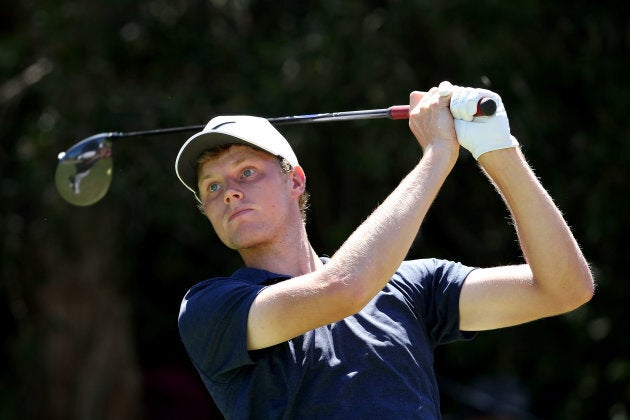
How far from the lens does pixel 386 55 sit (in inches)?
243

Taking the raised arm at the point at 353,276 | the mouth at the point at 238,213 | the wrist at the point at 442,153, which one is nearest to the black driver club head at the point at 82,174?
the mouth at the point at 238,213

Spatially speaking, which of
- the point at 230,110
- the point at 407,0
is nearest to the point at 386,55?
the point at 407,0

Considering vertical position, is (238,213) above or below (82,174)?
below

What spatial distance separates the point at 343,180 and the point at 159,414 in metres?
1.91

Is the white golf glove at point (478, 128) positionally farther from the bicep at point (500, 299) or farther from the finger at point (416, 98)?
the bicep at point (500, 299)

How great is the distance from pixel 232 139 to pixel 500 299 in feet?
2.52

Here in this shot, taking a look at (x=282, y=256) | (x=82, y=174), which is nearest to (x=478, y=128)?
(x=282, y=256)

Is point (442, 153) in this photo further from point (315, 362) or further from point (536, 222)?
point (315, 362)

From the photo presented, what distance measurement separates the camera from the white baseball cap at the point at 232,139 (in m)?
2.78

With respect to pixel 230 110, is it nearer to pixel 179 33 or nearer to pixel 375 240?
pixel 179 33

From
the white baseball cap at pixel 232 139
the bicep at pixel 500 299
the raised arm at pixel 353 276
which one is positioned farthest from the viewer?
the white baseball cap at pixel 232 139

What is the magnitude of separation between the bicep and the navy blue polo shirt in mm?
147

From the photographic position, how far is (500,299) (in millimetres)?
2705

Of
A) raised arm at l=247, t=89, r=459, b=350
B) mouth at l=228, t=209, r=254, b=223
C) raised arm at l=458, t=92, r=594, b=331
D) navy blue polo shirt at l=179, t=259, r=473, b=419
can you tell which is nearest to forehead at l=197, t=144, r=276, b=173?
mouth at l=228, t=209, r=254, b=223
